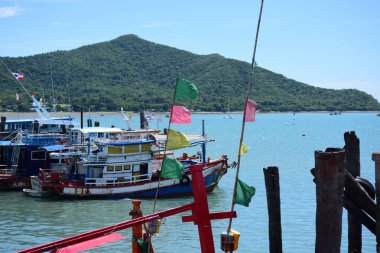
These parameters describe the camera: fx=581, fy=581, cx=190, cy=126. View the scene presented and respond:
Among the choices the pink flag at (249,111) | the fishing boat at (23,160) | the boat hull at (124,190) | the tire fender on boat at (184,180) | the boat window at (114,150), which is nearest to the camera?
the pink flag at (249,111)

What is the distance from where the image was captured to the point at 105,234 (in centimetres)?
909

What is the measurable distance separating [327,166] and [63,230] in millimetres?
17675

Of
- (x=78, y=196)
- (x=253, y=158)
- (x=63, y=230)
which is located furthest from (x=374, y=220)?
(x=253, y=158)

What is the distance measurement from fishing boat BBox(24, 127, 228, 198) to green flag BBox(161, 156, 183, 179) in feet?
65.9

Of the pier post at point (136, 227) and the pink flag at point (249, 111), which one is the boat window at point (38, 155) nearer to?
the pier post at point (136, 227)

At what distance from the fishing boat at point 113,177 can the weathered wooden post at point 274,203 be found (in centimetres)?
1988

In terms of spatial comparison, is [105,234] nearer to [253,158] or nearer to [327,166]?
[327,166]

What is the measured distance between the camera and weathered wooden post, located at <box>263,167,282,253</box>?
11750 millimetres

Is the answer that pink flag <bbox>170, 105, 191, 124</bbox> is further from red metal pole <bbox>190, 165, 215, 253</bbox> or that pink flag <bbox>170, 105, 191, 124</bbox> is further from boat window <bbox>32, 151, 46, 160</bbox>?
boat window <bbox>32, 151, 46, 160</bbox>

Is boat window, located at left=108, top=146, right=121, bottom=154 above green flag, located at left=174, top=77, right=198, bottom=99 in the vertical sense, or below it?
below

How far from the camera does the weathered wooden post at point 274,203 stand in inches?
463

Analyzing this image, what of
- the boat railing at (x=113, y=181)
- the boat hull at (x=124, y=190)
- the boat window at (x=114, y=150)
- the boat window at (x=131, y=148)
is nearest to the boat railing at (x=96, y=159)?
the boat window at (x=114, y=150)

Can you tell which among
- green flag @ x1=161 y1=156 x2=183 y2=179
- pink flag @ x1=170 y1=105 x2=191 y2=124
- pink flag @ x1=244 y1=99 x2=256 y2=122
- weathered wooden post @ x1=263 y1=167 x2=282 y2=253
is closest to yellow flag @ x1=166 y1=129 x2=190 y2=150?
green flag @ x1=161 y1=156 x2=183 y2=179

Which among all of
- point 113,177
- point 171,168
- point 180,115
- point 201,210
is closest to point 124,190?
point 113,177
